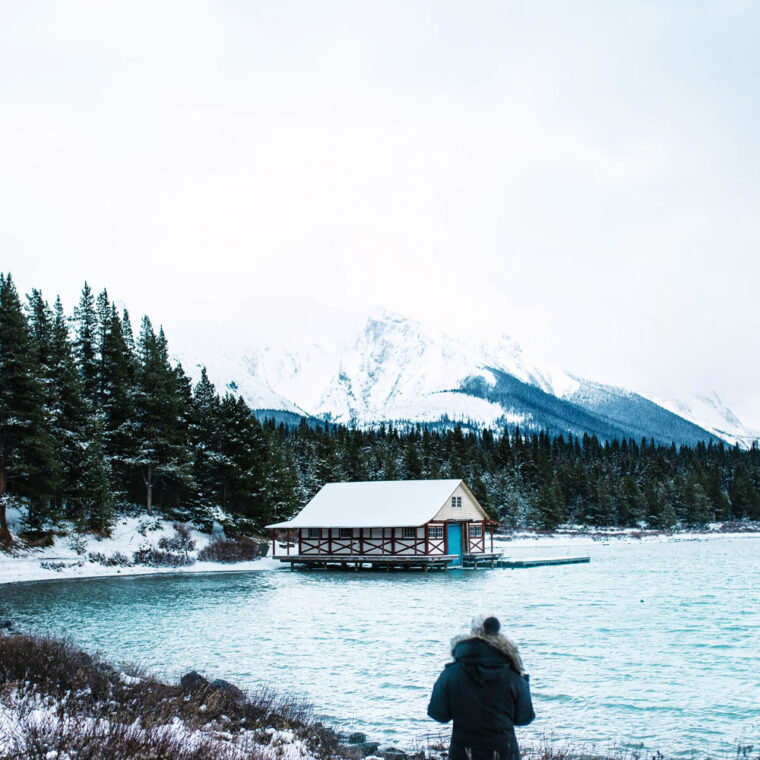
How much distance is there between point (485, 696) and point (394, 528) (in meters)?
53.3

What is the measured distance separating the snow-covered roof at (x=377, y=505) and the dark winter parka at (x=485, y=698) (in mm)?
50654

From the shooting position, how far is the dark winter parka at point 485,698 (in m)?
6.68

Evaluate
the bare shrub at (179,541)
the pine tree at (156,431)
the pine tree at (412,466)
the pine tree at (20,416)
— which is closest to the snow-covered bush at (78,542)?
the pine tree at (20,416)

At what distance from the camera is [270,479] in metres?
68.8

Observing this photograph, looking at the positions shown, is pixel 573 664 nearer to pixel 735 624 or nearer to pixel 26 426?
pixel 735 624

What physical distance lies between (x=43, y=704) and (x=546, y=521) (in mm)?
103947

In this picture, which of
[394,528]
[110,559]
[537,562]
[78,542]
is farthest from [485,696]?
[537,562]

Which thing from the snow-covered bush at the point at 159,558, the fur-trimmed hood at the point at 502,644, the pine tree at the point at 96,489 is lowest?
the snow-covered bush at the point at 159,558

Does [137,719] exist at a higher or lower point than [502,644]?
lower

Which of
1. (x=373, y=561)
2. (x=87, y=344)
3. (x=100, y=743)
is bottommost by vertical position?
(x=373, y=561)

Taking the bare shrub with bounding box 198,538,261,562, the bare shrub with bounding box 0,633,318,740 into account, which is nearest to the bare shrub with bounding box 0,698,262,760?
the bare shrub with bounding box 0,633,318,740

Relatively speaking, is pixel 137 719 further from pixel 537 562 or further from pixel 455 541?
pixel 537 562

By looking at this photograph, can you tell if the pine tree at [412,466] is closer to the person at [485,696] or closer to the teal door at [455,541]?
the teal door at [455,541]

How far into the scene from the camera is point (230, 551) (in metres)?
59.4
